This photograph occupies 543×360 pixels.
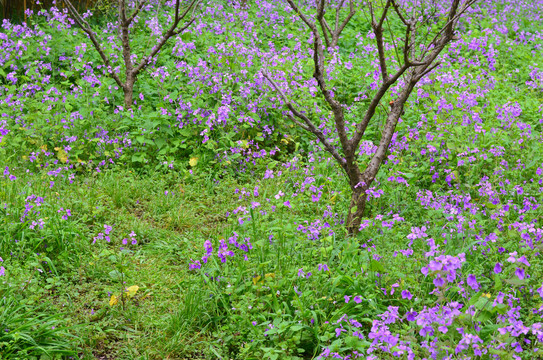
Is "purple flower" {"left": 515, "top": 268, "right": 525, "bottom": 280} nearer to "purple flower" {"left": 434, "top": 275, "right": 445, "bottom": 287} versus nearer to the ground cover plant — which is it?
the ground cover plant

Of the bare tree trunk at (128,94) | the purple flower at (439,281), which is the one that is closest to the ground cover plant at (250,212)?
the purple flower at (439,281)

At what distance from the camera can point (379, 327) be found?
2.38 metres

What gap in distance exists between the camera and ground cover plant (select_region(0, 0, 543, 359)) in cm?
257

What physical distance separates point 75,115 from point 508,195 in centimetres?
381

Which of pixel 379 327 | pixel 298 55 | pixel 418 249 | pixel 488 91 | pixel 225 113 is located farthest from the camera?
pixel 298 55

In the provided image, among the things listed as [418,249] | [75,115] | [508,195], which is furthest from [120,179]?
[508,195]

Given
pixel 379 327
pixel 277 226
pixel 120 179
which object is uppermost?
pixel 120 179

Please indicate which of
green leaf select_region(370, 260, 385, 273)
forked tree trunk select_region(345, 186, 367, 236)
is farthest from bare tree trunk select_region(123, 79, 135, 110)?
green leaf select_region(370, 260, 385, 273)

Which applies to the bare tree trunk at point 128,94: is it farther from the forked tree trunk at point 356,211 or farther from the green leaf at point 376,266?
the green leaf at point 376,266

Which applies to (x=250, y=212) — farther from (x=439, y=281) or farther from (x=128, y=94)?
(x=128, y=94)

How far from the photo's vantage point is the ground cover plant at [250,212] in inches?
101

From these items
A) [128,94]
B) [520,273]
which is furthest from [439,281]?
[128,94]

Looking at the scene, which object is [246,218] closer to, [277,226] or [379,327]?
[277,226]

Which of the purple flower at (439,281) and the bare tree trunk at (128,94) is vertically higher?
the bare tree trunk at (128,94)
